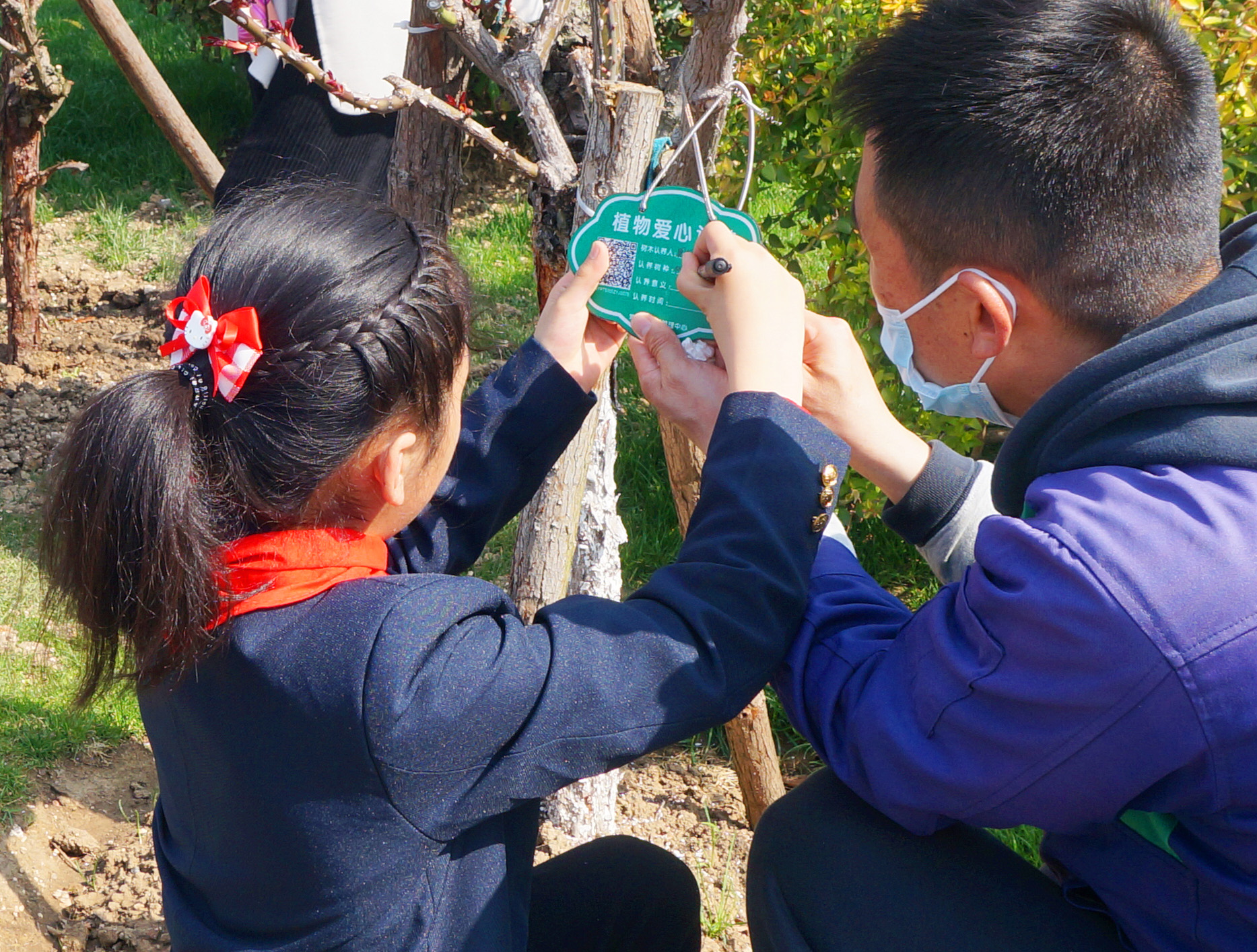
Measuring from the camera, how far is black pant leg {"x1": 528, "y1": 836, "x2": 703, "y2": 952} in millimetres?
1562

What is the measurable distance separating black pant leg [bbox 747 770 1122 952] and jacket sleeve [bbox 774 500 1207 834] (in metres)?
0.07

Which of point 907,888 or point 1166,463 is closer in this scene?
point 1166,463

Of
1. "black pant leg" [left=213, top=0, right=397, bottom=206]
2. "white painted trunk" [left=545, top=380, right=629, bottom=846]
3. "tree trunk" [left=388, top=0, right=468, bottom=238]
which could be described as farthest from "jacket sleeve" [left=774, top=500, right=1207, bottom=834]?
"black pant leg" [left=213, top=0, right=397, bottom=206]

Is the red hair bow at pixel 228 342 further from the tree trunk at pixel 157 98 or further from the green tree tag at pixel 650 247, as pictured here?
the tree trunk at pixel 157 98

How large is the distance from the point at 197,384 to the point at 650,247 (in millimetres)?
612

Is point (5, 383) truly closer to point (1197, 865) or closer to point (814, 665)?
point (814, 665)

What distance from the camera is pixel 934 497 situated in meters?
1.56

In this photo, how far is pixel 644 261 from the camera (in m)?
1.45

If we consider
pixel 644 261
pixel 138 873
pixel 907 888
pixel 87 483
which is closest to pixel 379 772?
pixel 87 483

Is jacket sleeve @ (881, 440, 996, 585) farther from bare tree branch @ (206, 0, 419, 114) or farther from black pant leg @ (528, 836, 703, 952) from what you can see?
bare tree branch @ (206, 0, 419, 114)

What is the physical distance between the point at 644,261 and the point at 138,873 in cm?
155

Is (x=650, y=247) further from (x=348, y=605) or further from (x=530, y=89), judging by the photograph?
(x=348, y=605)

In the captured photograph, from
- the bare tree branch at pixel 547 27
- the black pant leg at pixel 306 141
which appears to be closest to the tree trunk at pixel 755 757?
the bare tree branch at pixel 547 27

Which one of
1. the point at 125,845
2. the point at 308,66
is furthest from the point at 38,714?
the point at 308,66
